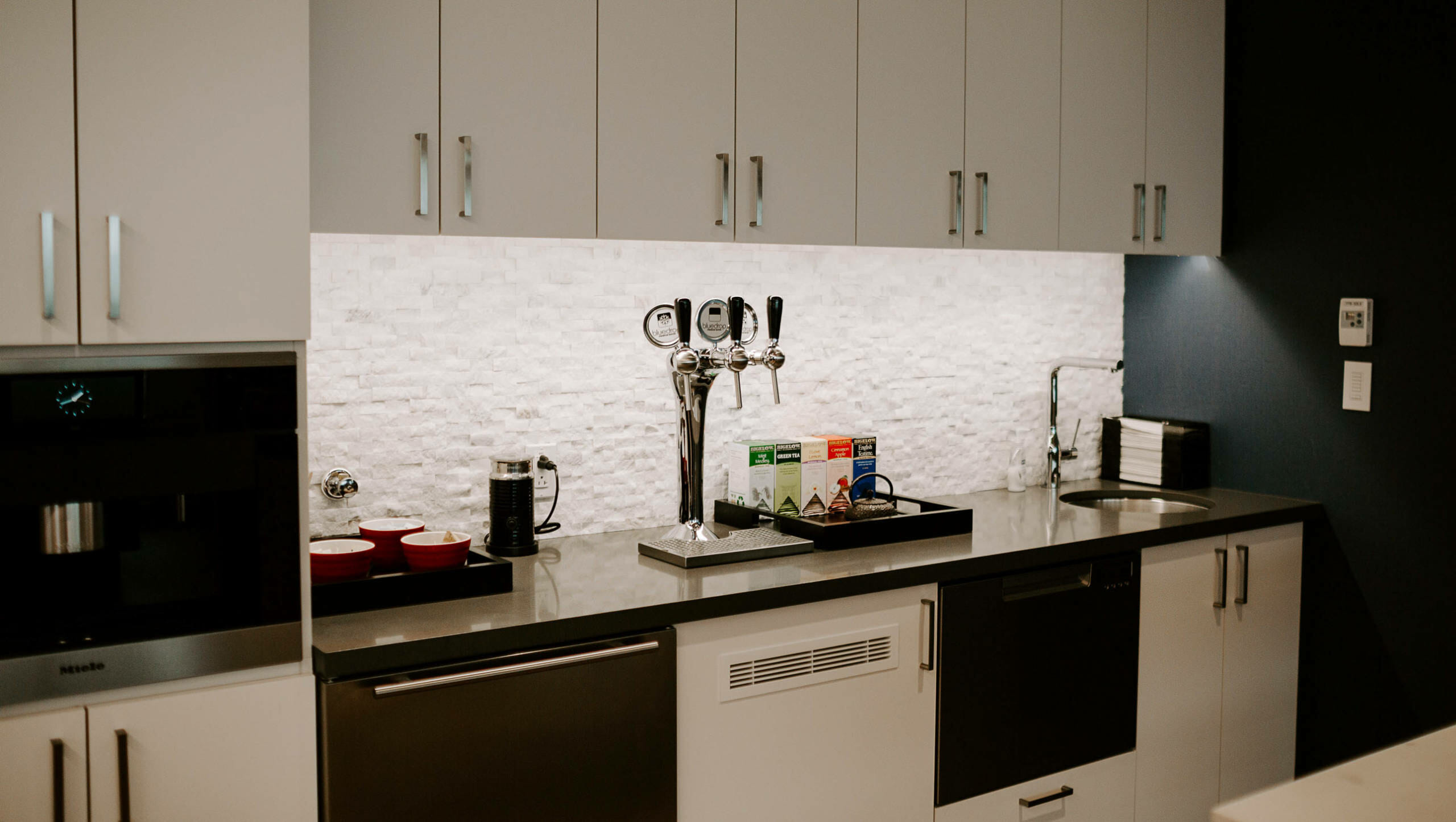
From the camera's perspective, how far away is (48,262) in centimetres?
163

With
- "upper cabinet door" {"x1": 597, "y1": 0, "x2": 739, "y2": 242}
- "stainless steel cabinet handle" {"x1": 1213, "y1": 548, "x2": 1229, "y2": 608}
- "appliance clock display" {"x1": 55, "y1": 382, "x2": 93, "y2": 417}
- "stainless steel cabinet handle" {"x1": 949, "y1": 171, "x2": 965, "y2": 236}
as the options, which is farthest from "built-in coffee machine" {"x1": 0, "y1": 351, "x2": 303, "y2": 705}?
"stainless steel cabinet handle" {"x1": 1213, "y1": 548, "x2": 1229, "y2": 608}

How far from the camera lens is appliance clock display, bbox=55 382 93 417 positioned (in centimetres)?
165

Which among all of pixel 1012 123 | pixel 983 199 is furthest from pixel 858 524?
pixel 1012 123

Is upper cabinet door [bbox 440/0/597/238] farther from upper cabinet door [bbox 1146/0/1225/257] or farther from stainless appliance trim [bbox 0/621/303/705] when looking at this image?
upper cabinet door [bbox 1146/0/1225/257]

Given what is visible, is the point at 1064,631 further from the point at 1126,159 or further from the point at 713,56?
the point at 713,56

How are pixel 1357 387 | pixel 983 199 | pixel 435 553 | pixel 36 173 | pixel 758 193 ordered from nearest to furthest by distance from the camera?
1. pixel 36 173
2. pixel 435 553
3. pixel 758 193
4. pixel 983 199
5. pixel 1357 387

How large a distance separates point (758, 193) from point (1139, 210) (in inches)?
53.6

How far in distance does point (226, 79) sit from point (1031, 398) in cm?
270

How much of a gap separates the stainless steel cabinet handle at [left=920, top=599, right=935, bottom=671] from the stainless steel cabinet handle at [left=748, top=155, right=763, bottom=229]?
0.97m

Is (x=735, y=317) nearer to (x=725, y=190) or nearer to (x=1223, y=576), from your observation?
(x=725, y=190)

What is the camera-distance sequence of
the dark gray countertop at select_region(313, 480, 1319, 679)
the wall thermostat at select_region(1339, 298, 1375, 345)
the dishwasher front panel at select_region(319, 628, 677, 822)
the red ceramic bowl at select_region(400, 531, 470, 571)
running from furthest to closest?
the wall thermostat at select_region(1339, 298, 1375, 345), the red ceramic bowl at select_region(400, 531, 470, 571), the dark gray countertop at select_region(313, 480, 1319, 679), the dishwasher front panel at select_region(319, 628, 677, 822)

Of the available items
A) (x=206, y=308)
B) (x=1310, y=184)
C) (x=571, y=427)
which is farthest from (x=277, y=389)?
(x=1310, y=184)

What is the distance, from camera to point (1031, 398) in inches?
145

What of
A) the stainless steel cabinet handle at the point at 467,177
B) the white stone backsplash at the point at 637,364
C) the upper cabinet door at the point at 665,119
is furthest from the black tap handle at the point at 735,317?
the stainless steel cabinet handle at the point at 467,177
